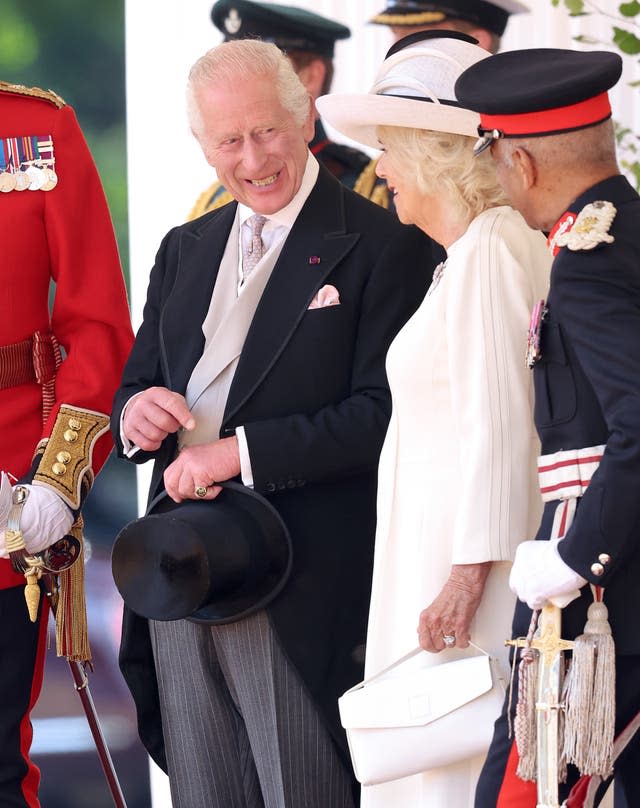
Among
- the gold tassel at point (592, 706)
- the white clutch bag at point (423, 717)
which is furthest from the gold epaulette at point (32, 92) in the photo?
the gold tassel at point (592, 706)

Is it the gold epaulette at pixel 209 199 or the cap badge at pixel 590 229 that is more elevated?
the cap badge at pixel 590 229

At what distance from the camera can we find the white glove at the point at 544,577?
219cm

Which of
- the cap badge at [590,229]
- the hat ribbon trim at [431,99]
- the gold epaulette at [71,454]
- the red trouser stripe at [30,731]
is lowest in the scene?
the red trouser stripe at [30,731]

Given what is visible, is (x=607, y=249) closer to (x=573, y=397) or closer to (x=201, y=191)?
(x=573, y=397)

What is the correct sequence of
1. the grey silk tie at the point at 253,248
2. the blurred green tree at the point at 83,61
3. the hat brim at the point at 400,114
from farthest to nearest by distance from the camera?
the blurred green tree at the point at 83,61 < the grey silk tie at the point at 253,248 < the hat brim at the point at 400,114

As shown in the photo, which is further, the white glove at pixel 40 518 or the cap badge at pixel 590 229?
the white glove at pixel 40 518

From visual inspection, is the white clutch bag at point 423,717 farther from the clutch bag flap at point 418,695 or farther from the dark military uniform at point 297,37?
the dark military uniform at point 297,37

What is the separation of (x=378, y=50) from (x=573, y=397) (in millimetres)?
2495

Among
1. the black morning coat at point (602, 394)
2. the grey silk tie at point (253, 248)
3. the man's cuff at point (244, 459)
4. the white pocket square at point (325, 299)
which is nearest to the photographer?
the black morning coat at point (602, 394)

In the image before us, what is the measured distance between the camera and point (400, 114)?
2771 mm

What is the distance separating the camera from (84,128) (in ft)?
14.7

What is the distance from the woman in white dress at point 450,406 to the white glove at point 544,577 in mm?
337

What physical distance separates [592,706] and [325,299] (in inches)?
42.9

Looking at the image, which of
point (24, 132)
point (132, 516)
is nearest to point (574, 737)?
point (24, 132)
